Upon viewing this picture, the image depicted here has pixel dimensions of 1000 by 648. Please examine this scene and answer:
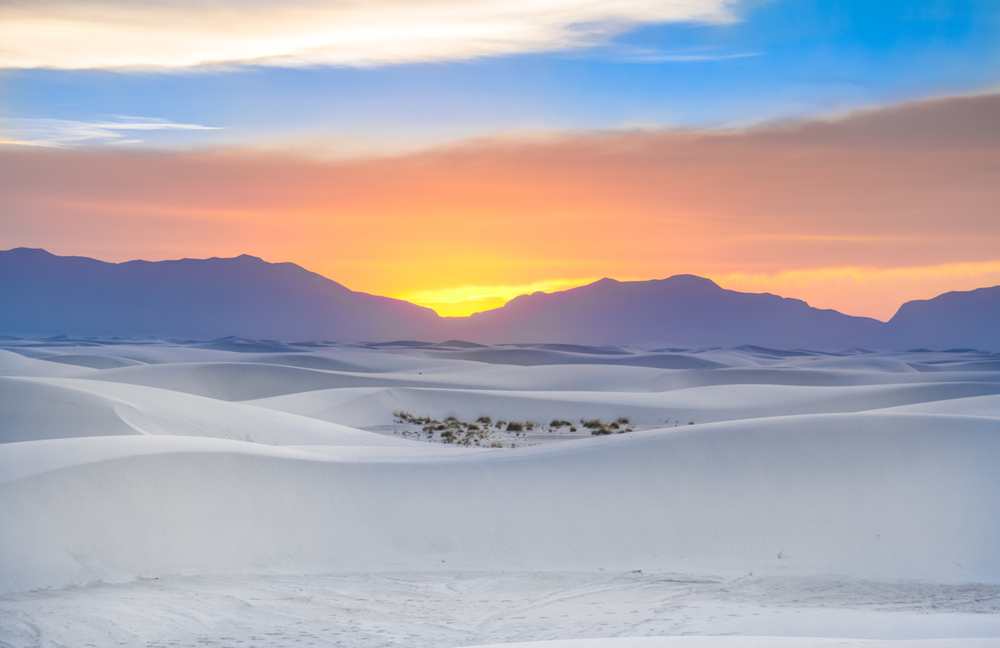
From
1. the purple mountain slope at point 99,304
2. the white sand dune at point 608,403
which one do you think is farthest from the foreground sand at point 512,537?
the purple mountain slope at point 99,304

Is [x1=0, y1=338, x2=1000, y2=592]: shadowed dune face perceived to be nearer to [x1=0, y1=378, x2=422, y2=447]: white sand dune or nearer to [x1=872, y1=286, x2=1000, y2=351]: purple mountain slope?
[x1=0, y1=378, x2=422, y2=447]: white sand dune

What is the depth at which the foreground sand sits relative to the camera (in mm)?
7234

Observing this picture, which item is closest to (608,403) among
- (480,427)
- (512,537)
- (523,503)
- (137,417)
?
(480,427)

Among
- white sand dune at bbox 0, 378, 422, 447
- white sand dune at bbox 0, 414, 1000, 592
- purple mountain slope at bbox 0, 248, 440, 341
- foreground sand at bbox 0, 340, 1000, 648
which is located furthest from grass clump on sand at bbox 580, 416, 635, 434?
purple mountain slope at bbox 0, 248, 440, 341

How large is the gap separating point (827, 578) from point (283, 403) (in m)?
20.4

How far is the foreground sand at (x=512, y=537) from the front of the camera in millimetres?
7234

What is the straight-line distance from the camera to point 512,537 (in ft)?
34.0

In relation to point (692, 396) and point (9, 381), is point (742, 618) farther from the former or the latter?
point (692, 396)

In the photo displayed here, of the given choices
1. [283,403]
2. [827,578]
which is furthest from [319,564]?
A: [283,403]

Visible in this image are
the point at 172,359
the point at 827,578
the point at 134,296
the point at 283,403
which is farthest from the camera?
Result: the point at 134,296

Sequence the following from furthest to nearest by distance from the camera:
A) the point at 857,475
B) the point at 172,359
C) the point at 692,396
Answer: the point at 172,359 < the point at 692,396 < the point at 857,475

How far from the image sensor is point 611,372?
153ft

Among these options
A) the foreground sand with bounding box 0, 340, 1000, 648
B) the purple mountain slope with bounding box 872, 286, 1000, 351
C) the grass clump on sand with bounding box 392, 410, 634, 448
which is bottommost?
the grass clump on sand with bounding box 392, 410, 634, 448

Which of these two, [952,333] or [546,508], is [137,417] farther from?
[952,333]
